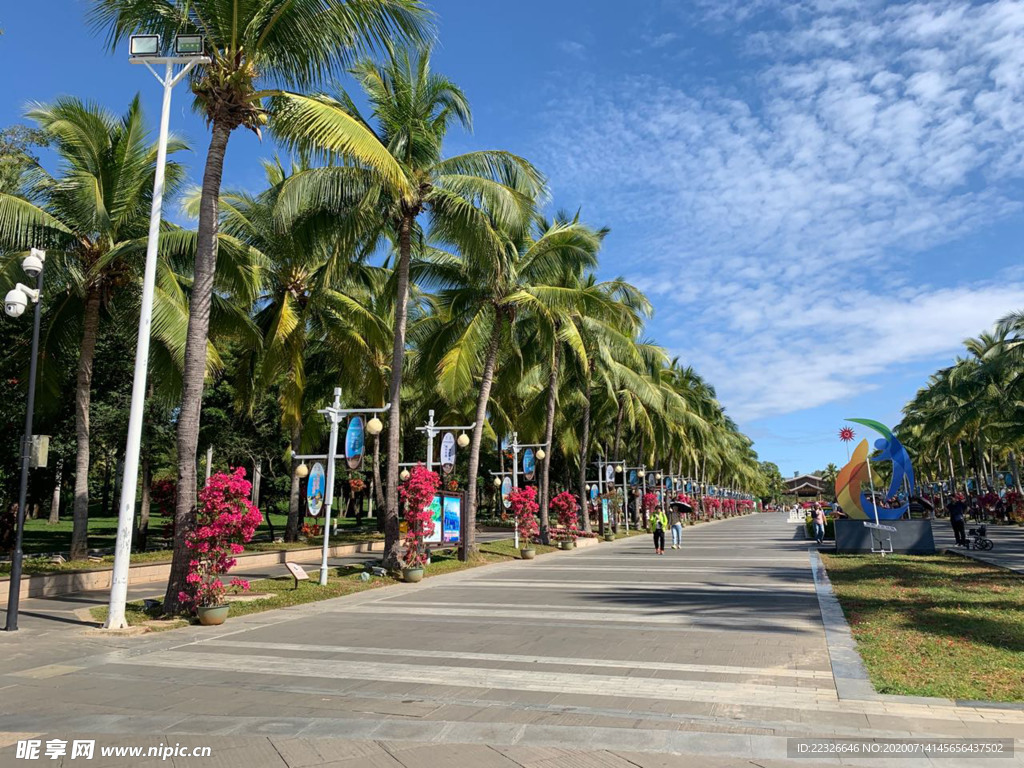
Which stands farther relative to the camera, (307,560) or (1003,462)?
(1003,462)

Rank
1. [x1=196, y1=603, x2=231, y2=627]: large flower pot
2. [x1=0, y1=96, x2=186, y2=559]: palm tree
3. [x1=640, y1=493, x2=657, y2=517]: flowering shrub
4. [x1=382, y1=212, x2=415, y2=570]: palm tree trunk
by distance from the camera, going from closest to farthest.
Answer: [x1=196, y1=603, x2=231, y2=627]: large flower pot, [x1=0, y1=96, x2=186, y2=559]: palm tree, [x1=382, y1=212, x2=415, y2=570]: palm tree trunk, [x1=640, y1=493, x2=657, y2=517]: flowering shrub

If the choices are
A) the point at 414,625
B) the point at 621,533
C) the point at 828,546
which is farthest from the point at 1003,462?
the point at 414,625

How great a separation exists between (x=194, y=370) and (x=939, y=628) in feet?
38.8

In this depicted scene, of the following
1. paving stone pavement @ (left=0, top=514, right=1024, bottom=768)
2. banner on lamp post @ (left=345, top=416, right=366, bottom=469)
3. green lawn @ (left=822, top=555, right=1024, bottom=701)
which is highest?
banner on lamp post @ (left=345, top=416, right=366, bottom=469)

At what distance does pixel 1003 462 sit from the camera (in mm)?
81562

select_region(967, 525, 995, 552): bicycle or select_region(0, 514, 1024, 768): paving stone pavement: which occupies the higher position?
select_region(967, 525, 995, 552): bicycle

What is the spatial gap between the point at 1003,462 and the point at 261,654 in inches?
3692

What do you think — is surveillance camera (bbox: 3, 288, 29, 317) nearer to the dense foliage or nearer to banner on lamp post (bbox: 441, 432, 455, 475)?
the dense foliage

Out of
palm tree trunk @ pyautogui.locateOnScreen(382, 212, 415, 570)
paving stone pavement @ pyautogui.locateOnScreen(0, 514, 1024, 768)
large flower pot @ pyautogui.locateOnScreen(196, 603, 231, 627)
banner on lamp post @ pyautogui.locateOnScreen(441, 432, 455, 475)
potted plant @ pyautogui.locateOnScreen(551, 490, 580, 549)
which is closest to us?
paving stone pavement @ pyautogui.locateOnScreen(0, 514, 1024, 768)

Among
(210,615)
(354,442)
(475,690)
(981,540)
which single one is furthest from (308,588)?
(981,540)

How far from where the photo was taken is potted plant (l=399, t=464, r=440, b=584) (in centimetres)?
1720

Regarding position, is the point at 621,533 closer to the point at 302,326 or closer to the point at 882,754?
the point at 302,326

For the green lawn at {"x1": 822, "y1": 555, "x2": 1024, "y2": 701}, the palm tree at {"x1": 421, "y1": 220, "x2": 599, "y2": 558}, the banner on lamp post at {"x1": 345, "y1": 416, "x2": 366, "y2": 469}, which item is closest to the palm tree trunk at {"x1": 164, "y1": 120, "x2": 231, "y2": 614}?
the banner on lamp post at {"x1": 345, "y1": 416, "x2": 366, "y2": 469}

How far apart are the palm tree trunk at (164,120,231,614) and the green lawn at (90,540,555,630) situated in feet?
3.00
